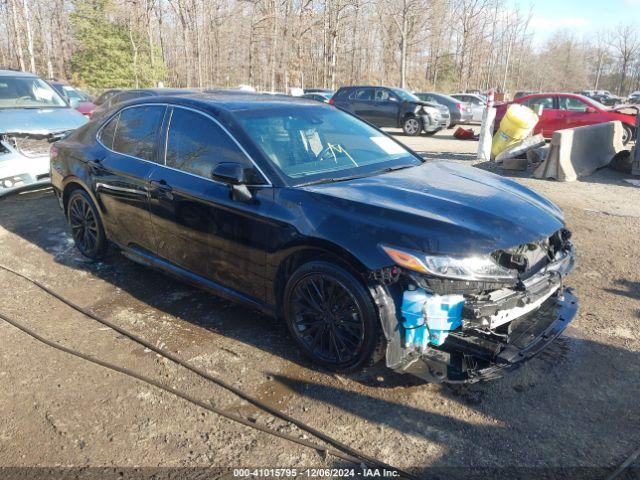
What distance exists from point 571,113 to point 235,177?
1469cm

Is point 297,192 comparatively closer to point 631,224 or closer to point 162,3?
point 631,224

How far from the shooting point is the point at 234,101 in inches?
164

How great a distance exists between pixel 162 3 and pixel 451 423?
1668 inches

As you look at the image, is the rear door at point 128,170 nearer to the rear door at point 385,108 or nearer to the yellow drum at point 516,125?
the yellow drum at point 516,125

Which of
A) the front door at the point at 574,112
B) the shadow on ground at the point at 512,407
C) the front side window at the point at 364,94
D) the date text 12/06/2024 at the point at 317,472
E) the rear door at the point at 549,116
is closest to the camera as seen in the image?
the date text 12/06/2024 at the point at 317,472

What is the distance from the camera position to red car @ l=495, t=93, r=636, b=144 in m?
15.0

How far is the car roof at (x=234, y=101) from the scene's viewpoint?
4012 millimetres

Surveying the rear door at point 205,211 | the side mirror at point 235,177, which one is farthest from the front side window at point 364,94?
the side mirror at point 235,177

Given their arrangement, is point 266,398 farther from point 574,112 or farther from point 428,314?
point 574,112

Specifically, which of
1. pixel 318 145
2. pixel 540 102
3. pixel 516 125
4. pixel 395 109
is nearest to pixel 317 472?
pixel 318 145

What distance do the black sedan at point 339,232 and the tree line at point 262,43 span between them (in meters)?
33.2

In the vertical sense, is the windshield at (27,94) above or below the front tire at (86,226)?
above

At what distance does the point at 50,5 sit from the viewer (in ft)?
152

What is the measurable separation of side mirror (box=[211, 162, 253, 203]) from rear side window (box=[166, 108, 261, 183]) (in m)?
0.13
